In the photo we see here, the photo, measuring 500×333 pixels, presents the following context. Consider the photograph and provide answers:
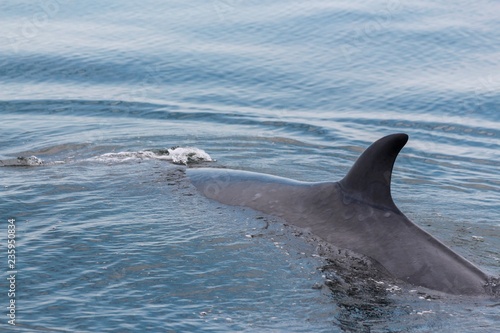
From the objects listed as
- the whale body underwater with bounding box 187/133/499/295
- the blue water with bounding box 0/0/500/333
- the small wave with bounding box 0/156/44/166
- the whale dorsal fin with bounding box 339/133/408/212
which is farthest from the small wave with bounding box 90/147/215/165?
the whale dorsal fin with bounding box 339/133/408/212

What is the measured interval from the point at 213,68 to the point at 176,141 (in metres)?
7.18

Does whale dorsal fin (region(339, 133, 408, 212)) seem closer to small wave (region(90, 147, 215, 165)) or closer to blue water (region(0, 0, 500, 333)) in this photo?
blue water (region(0, 0, 500, 333))

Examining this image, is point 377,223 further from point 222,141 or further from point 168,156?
point 222,141

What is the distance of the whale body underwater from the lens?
8.47m

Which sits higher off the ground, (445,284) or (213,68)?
(213,68)

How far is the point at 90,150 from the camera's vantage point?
1420 centimetres

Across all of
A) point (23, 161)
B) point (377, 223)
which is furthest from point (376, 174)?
point (23, 161)

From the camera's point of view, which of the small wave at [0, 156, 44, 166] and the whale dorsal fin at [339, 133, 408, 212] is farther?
the small wave at [0, 156, 44, 166]

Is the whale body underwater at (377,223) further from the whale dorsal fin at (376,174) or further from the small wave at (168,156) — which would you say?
the small wave at (168,156)

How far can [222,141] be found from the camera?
49.4 feet

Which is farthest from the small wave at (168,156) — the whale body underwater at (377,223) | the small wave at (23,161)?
the whale body underwater at (377,223)

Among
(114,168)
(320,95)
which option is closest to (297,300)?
(114,168)

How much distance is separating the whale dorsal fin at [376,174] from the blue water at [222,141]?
35.4 inches

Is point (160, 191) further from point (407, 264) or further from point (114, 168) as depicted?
point (407, 264)
